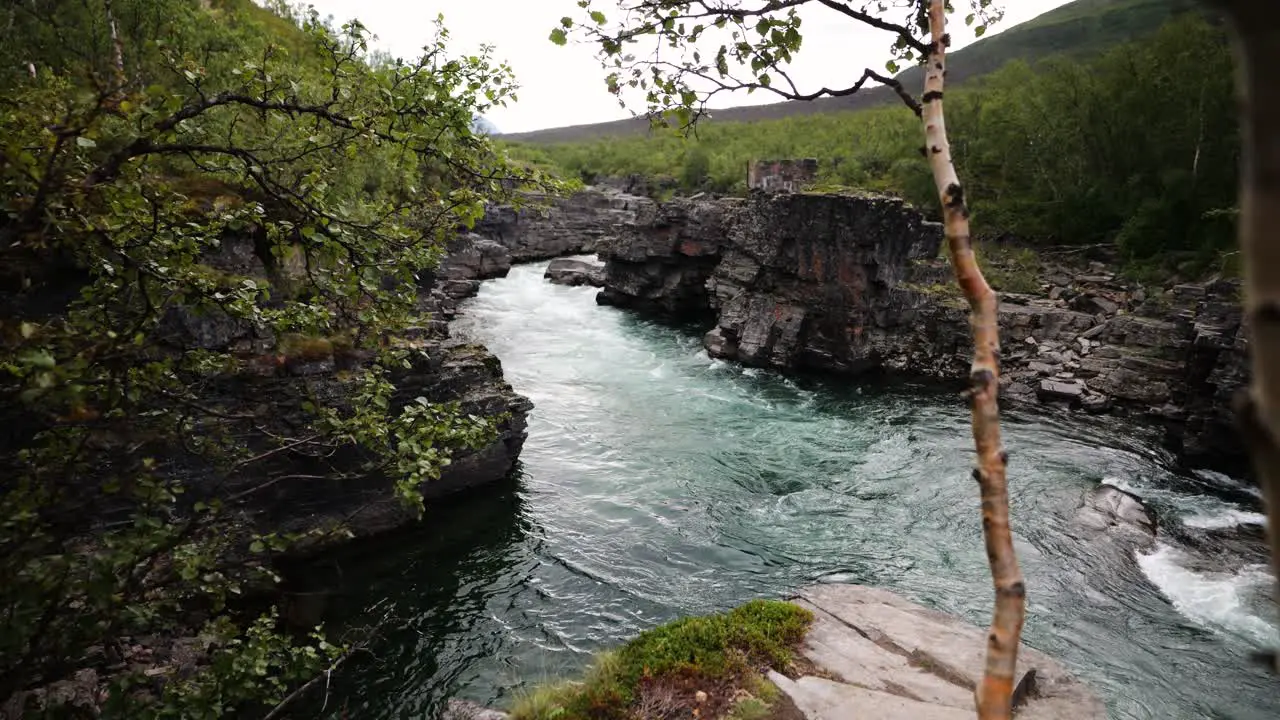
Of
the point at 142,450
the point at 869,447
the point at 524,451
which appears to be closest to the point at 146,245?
the point at 142,450

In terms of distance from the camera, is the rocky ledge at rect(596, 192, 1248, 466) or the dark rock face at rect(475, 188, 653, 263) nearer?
the rocky ledge at rect(596, 192, 1248, 466)

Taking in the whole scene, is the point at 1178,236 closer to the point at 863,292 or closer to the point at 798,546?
the point at 863,292

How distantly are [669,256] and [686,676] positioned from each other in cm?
3889

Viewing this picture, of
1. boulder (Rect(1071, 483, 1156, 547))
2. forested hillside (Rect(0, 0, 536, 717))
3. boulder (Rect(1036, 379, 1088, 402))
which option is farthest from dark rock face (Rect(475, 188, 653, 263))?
forested hillside (Rect(0, 0, 536, 717))

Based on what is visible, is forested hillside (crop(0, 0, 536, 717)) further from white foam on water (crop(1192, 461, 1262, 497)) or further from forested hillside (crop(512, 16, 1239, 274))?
forested hillside (crop(512, 16, 1239, 274))

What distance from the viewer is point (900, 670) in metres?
9.66

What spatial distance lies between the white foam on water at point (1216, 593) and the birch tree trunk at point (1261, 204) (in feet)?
56.2

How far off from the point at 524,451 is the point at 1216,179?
4197 centimetres

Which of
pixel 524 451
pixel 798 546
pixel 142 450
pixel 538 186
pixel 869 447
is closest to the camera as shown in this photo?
pixel 538 186

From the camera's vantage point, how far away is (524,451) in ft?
74.2

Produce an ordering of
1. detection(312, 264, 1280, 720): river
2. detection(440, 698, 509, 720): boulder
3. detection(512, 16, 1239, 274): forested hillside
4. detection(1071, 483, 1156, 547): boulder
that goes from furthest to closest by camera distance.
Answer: detection(512, 16, 1239, 274): forested hillside
detection(1071, 483, 1156, 547): boulder
detection(312, 264, 1280, 720): river
detection(440, 698, 509, 720): boulder

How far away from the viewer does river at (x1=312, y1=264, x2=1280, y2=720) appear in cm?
1271

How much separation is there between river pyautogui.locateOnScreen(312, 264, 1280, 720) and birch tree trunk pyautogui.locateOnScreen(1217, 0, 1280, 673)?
10703 millimetres

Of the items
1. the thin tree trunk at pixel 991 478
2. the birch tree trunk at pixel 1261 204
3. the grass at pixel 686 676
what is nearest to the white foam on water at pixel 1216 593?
the grass at pixel 686 676
